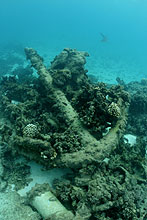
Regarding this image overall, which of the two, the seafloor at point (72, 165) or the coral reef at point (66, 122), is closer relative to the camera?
the seafloor at point (72, 165)

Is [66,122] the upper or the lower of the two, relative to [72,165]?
upper

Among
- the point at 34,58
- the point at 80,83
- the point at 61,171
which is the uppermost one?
the point at 34,58

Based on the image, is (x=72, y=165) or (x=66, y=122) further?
(x=66, y=122)

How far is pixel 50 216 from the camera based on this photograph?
531 cm

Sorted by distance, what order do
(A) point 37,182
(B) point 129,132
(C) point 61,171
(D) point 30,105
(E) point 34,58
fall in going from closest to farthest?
(A) point 37,182
(C) point 61,171
(D) point 30,105
(B) point 129,132
(E) point 34,58

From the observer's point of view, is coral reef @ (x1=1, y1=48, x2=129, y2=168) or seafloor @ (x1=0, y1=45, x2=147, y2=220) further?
coral reef @ (x1=1, y1=48, x2=129, y2=168)

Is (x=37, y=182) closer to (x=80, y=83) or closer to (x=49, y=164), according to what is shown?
(x=49, y=164)

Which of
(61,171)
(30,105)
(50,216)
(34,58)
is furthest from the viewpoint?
(34,58)

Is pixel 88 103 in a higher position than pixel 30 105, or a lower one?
lower

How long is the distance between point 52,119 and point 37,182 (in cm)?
296

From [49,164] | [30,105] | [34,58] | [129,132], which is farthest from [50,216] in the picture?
[34,58]

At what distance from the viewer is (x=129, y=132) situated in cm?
1179

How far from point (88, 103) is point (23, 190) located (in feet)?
14.8

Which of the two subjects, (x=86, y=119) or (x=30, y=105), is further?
(x=30, y=105)
